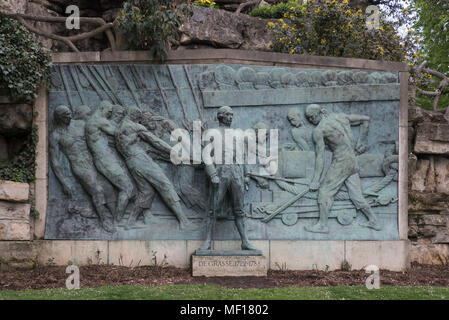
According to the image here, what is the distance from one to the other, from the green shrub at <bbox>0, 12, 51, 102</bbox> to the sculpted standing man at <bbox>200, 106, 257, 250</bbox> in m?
3.33

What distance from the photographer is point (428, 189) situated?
11.1 m

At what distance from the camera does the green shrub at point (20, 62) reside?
30.0ft

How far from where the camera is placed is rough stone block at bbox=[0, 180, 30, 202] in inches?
364

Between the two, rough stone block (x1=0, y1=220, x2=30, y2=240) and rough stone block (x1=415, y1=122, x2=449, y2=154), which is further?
rough stone block (x1=415, y1=122, x2=449, y2=154)

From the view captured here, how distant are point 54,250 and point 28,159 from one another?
5.67ft

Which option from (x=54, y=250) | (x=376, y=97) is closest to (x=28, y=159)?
(x=54, y=250)

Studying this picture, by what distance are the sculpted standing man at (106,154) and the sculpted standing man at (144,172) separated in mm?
170

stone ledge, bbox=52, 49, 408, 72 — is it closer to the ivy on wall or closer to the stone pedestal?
the ivy on wall

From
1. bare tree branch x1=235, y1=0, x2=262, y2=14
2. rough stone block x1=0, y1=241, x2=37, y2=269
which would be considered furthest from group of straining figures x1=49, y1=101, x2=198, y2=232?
bare tree branch x1=235, y1=0, x2=262, y2=14

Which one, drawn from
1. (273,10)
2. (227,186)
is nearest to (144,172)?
(227,186)

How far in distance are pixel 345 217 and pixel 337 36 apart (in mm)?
4731

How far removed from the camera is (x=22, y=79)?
9.33 m

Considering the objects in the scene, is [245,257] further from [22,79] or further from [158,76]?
[22,79]

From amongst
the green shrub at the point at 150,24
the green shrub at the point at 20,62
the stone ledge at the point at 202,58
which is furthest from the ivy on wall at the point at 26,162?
the green shrub at the point at 150,24
